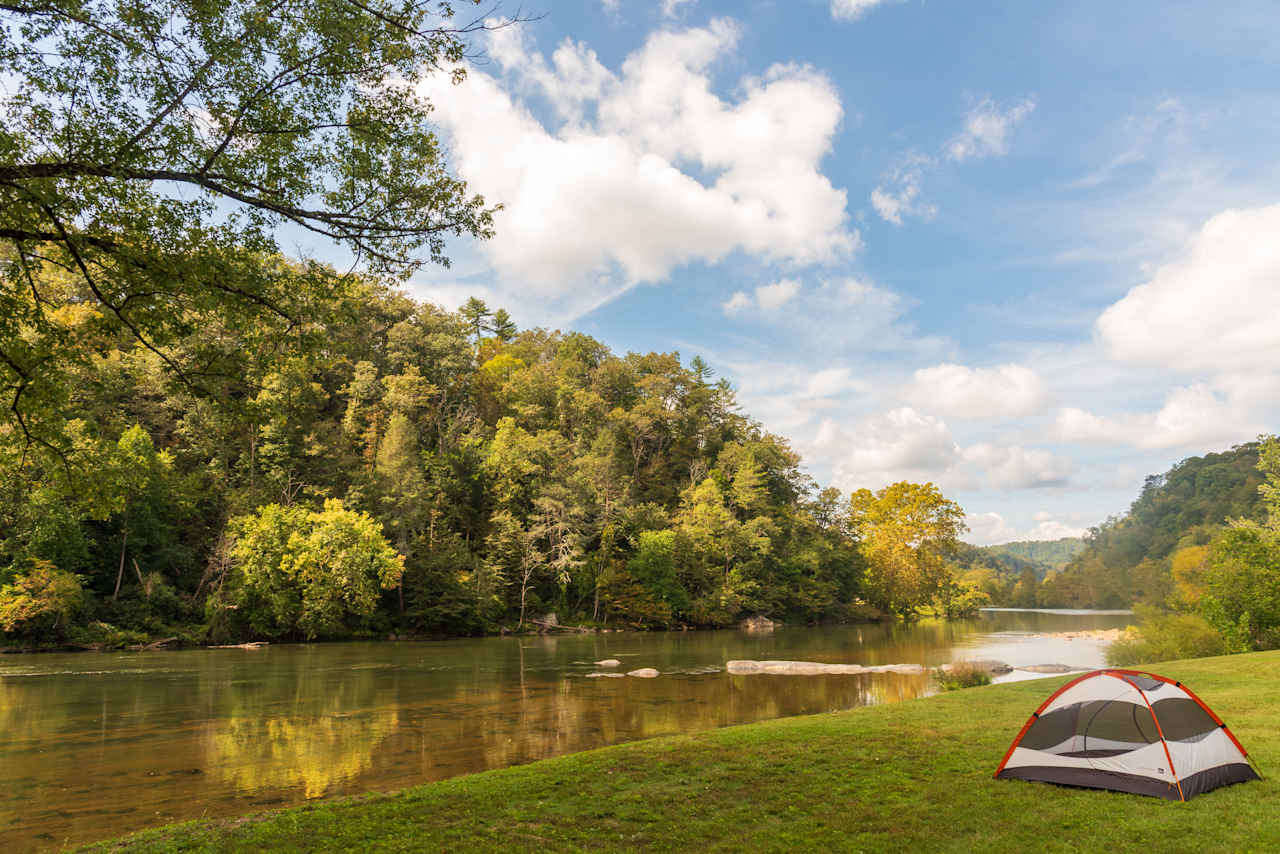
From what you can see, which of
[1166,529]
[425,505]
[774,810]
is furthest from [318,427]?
[1166,529]

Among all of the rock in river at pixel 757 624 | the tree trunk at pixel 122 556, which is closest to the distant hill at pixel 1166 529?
the rock in river at pixel 757 624

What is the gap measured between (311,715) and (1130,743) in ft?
54.4

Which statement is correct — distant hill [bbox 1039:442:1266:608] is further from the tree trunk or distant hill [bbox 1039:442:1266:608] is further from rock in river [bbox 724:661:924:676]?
the tree trunk

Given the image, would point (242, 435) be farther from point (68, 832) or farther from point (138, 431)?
point (68, 832)

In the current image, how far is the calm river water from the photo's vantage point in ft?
32.9

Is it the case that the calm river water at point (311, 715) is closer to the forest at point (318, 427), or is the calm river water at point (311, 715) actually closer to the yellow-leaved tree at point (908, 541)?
the forest at point (318, 427)

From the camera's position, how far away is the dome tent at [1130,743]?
Result: 25.2 feet

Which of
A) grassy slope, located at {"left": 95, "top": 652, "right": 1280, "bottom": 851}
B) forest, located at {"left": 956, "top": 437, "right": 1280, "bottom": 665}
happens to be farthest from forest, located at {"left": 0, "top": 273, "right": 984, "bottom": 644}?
forest, located at {"left": 956, "top": 437, "right": 1280, "bottom": 665}

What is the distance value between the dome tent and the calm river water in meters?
8.05

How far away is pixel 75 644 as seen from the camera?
30.4 metres

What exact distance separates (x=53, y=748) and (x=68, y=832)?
239 inches

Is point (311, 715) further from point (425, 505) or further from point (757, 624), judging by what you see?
point (757, 624)

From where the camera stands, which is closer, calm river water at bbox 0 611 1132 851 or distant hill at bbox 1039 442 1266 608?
calm river water at bbox 0 611 1132 851

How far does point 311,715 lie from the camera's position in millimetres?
16125
